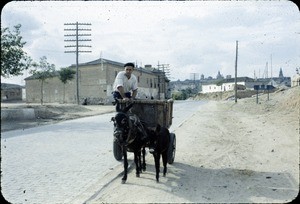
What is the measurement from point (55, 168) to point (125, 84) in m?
2.79

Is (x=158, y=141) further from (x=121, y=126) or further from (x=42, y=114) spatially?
(x=42, y=114)

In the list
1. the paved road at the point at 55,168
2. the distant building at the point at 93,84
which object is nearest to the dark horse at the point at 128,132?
the paved road at the point at 55,168

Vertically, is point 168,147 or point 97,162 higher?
point 168,147

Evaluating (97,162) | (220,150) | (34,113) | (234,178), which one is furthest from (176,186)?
(34,113)

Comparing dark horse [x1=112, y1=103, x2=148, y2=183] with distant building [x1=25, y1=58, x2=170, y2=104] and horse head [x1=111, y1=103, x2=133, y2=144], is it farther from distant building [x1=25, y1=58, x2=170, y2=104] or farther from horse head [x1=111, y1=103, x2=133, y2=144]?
distant building [x1=25, y1=58, x2=170, y2=104]

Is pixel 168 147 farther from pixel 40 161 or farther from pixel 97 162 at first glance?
pixel 40 161

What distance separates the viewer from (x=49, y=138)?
1254cm

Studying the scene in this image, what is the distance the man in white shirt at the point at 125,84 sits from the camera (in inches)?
273

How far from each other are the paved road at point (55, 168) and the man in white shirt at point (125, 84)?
1.86 metres

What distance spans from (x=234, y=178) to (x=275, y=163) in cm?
179

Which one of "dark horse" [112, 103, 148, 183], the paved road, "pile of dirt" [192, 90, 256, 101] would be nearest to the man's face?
"dark horse" [112, 103, 148, 183]

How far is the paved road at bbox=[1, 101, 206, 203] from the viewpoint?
5.61m

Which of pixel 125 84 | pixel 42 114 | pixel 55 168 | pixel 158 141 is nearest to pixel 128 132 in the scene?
pixel 158 141

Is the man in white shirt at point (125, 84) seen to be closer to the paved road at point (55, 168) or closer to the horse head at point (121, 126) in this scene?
the horse head at point (121, 126)
